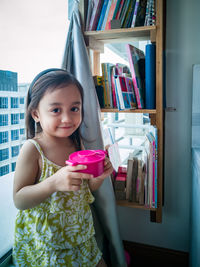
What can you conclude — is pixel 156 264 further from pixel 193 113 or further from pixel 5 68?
pixel 5 68

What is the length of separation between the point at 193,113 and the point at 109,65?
66 cm

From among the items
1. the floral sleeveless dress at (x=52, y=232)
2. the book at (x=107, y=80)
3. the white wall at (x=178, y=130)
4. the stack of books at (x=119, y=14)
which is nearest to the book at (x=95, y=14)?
the stack of books at (x=119, y=14)

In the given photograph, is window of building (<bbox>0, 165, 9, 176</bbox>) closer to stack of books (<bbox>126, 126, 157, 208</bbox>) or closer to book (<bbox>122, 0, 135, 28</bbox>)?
stack of books (<bbox>126, 126, 157, 208</bbox>)

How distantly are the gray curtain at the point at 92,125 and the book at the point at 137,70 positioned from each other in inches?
10.5

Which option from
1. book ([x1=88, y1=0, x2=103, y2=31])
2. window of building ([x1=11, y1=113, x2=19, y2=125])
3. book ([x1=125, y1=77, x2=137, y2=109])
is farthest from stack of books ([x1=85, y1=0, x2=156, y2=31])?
window of building ([x1=11, y1=113, x2=19, y2=125])

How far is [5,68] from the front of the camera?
1.19 m

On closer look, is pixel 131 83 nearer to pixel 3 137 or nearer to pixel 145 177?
pixel 145 177

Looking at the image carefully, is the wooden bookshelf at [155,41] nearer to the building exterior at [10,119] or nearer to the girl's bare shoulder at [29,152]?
the building exterior at [10,119]

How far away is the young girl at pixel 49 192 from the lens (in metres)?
0.89

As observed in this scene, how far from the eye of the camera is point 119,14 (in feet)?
4.41

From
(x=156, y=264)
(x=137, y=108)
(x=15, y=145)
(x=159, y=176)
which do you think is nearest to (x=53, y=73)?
(x=15, y=145)

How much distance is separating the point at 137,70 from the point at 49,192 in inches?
36.5

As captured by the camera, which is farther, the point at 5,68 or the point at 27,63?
the point at 27,63

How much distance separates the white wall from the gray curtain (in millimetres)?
533
